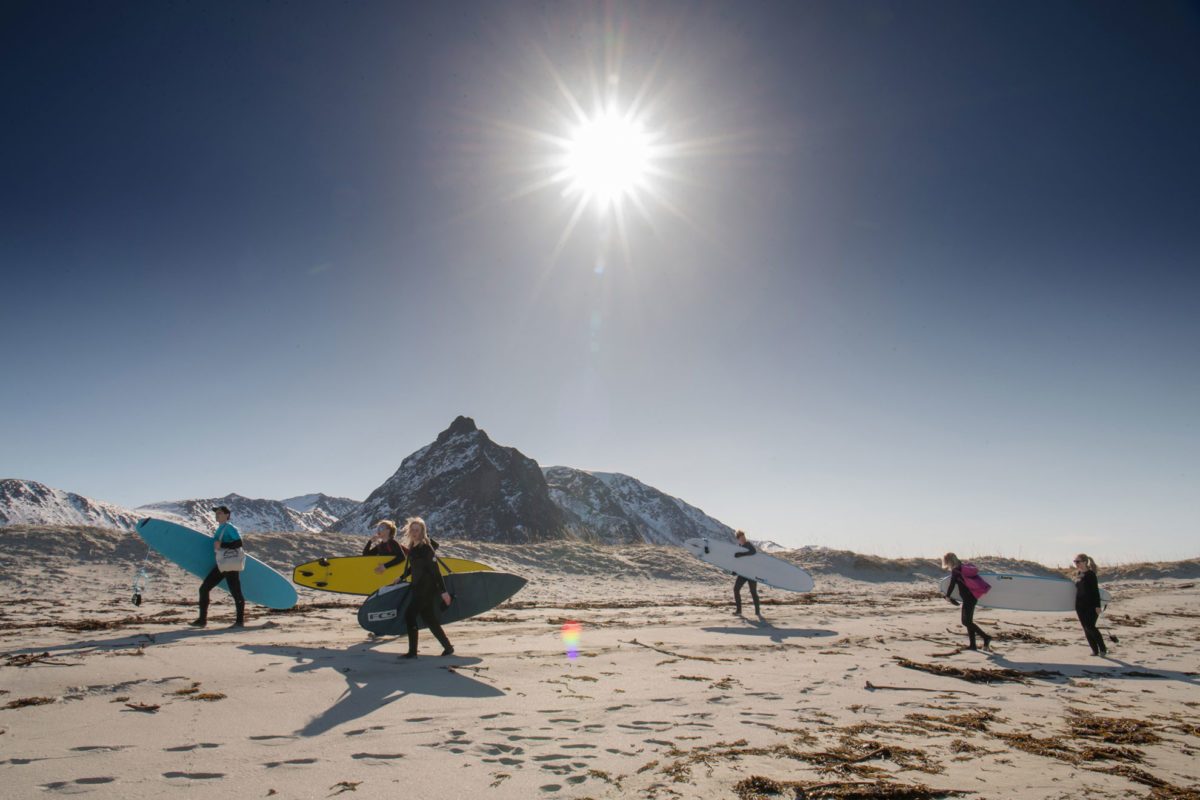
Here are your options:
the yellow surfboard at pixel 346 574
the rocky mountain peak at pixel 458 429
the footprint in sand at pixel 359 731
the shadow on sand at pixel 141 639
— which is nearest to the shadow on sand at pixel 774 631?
the yellow surfboard at pixel 346 574

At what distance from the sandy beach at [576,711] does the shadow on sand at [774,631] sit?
0.12 m

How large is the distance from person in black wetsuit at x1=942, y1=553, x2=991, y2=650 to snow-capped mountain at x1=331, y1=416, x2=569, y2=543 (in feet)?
262

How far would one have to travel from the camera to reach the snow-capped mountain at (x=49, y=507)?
560 feet

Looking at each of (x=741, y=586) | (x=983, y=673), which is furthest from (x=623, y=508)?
(x=983, y=673)

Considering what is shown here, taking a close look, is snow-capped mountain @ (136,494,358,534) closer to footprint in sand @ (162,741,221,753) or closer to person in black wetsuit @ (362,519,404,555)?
person in black wetsuit @ (362,519,404,555)

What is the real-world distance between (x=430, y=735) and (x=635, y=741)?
1.36m

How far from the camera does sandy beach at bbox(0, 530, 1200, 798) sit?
10.5ft

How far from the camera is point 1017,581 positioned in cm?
1234

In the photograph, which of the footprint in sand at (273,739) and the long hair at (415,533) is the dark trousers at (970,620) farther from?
the footprint in sand at (273,739)

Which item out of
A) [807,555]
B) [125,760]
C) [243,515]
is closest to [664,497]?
[243,515]

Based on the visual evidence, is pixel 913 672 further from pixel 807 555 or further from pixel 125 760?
pixel 807 555

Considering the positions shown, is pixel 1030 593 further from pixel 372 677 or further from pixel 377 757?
pixel 377 757

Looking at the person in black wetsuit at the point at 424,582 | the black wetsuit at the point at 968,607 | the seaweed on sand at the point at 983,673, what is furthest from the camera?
the black wetsuit at the point at 968,607

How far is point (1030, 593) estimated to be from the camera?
481 inches
